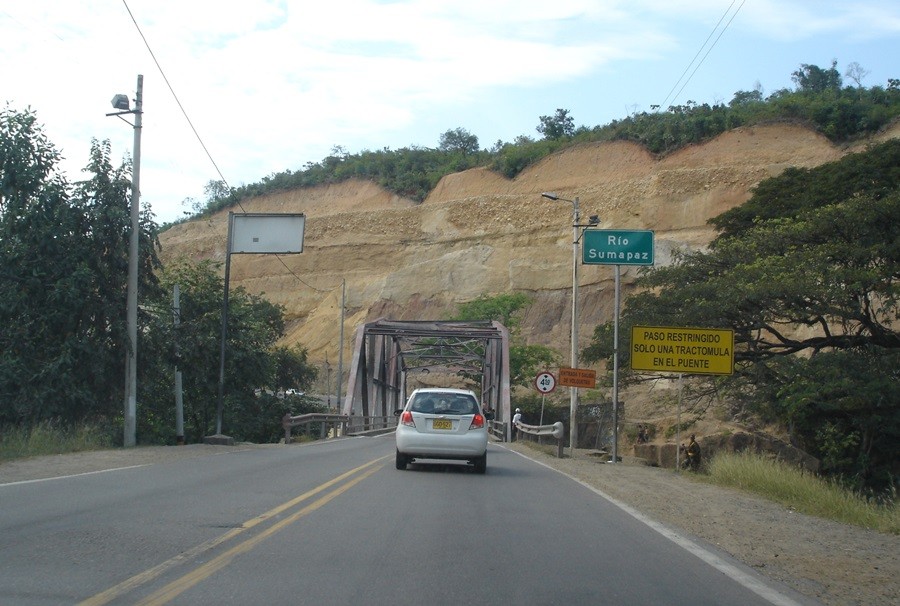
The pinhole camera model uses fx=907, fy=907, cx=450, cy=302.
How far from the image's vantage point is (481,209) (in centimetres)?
7531

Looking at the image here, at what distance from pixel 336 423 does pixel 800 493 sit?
2612 cm

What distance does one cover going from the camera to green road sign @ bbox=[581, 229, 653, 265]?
2389cm

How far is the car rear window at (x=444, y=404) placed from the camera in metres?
16.9

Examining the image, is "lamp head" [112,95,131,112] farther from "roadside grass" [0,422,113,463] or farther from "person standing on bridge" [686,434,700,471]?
"person standing on bridge" [686,434,700,471]

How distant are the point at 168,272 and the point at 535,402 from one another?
27.4 m

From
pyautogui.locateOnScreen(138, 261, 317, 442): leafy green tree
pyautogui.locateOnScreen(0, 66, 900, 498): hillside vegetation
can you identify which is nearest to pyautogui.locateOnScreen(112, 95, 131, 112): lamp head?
pyautogui.locateOnScreen(0, 66, 900, 498): hillside vegetation

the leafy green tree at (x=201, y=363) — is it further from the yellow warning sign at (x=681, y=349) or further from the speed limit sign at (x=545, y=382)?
the yellow warning sign at (x=681, y=349)

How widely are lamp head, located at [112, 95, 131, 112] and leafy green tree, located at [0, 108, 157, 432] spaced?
244 cm

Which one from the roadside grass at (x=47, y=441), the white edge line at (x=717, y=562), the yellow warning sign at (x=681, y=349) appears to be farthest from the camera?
the yellow warning sign at (x=681, y=349)

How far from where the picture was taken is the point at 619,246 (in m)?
24.0

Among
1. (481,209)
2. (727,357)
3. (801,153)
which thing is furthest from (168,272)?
(801,153)

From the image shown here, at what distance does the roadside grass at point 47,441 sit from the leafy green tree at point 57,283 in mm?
1104

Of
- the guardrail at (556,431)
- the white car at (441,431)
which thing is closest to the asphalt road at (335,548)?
the white car at (441,431)

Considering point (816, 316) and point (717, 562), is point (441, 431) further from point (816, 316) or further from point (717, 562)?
point (816, 316)
